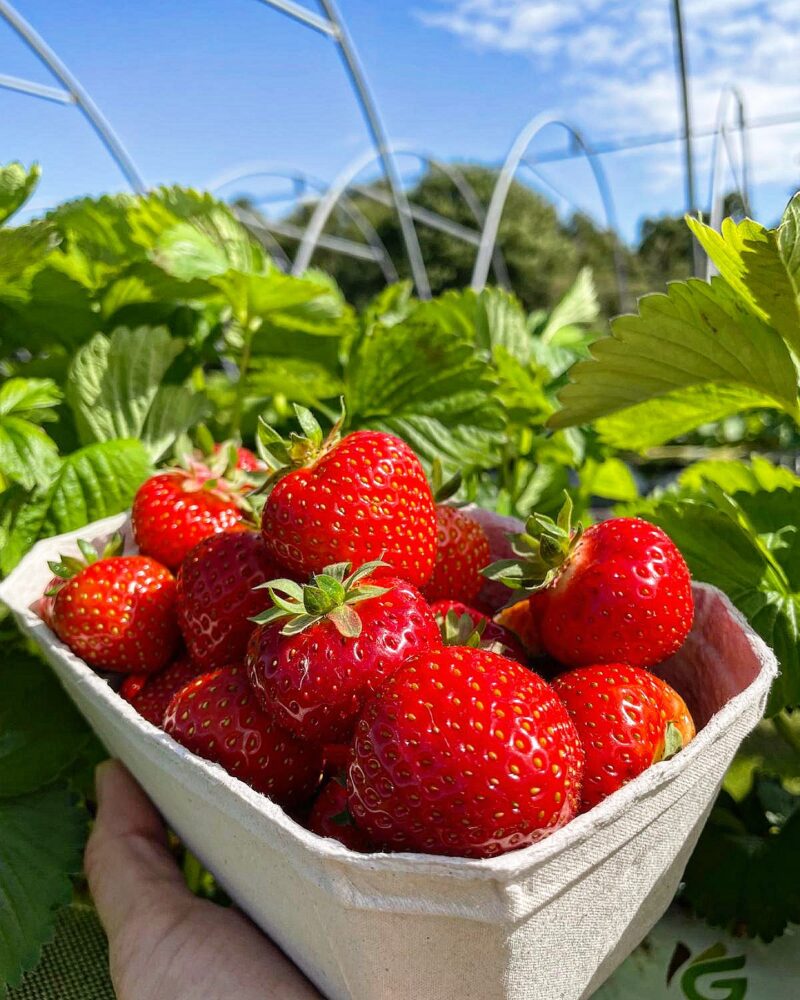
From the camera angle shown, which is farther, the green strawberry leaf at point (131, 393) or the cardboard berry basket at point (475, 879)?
the green strawberry leaf at point (131, 393)

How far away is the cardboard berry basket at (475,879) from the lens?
344 mm

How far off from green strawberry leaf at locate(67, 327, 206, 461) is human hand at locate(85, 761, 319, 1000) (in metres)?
0.34

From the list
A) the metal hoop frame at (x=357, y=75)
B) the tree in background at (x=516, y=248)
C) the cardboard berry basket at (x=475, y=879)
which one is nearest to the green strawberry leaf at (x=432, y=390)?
the cardboard berry basket at (x=475, y=879)

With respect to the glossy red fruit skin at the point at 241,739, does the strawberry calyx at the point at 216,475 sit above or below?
above

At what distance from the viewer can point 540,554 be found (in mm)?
528

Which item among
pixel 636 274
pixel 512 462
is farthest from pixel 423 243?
pixel 512 462

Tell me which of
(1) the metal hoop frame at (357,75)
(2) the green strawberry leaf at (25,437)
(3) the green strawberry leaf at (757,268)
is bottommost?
(2) the green strawberry leaf at (25,437)

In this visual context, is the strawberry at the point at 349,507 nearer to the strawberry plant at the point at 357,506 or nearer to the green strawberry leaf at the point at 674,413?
the strawberry plant at the point at 357,506

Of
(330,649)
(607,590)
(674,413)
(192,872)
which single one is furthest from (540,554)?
(192,872)

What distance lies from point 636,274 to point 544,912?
59.5 feet

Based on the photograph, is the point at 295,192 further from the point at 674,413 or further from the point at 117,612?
the point at 117,612

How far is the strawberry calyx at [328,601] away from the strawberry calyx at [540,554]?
0.32ft

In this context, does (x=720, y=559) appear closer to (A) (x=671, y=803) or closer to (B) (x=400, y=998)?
(A) (x=671, y=803)

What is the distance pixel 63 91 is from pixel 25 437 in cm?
515
